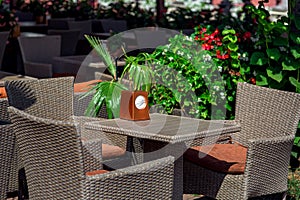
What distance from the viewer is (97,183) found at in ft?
8.75

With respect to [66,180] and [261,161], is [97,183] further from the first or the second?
[261,161]

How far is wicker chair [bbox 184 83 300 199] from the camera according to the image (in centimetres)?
342

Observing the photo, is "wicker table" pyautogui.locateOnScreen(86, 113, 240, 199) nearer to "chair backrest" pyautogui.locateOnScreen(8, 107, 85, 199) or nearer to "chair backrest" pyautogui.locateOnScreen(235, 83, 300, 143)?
"chair backrest" pyautogui.locateOnScreen(235, 83, 300, 143)

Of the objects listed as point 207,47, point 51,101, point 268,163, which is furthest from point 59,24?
point 268,163

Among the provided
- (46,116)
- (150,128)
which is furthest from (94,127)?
(46,116)

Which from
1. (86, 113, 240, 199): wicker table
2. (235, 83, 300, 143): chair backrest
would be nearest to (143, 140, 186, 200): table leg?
(86, 113, 240, 199): wicker table

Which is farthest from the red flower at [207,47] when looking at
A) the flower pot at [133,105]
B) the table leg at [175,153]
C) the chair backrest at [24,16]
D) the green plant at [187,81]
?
the chair backrest at [24,16]

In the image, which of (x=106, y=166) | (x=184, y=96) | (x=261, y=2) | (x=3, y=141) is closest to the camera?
(x=3, y=141)

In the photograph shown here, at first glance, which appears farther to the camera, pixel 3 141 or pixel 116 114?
pixel 116 114

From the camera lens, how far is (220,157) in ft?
12.2

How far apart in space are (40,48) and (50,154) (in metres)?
3.90

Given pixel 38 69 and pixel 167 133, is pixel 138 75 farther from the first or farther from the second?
pixel 38 69

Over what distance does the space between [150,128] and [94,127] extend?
0.31 meters

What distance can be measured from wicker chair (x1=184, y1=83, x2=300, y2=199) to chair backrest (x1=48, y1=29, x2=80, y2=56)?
4009mm
